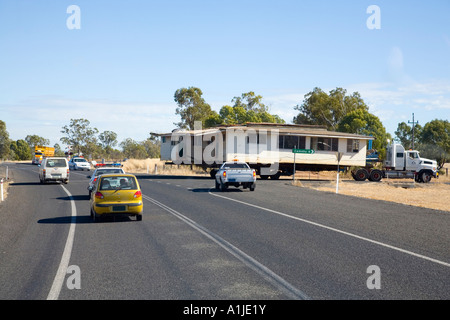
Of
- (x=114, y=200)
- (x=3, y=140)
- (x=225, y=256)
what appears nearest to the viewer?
(x=225, y=256)

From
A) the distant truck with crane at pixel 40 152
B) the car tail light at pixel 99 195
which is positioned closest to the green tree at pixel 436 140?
the distant truck with crane at pixel 40 152

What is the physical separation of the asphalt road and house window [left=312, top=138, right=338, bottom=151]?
91.3 ft

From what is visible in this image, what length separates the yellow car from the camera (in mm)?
12891

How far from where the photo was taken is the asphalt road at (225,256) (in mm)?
6293

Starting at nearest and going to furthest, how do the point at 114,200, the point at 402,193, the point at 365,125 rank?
the point at 114,200 < the point at 402,193 < the point at 365,125

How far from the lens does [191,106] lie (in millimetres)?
85750

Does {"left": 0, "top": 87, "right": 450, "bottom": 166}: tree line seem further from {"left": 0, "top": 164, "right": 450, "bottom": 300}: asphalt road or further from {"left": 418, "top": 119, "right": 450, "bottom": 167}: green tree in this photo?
{"left": 0, "top": 164, "right": 450, "bottom": 300}: asphalt road

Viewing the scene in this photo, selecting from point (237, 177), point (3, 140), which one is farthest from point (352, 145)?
point (3, 140)

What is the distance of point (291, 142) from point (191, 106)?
4594 cm

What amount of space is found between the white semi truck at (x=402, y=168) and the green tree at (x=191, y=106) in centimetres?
4710

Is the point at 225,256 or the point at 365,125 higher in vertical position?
the point at 365,125

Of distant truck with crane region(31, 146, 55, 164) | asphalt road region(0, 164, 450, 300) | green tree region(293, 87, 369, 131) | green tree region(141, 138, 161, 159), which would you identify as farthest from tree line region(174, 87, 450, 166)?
asphalt road region(0, 164, 450, 300)

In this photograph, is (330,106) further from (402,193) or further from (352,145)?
(402,193)
